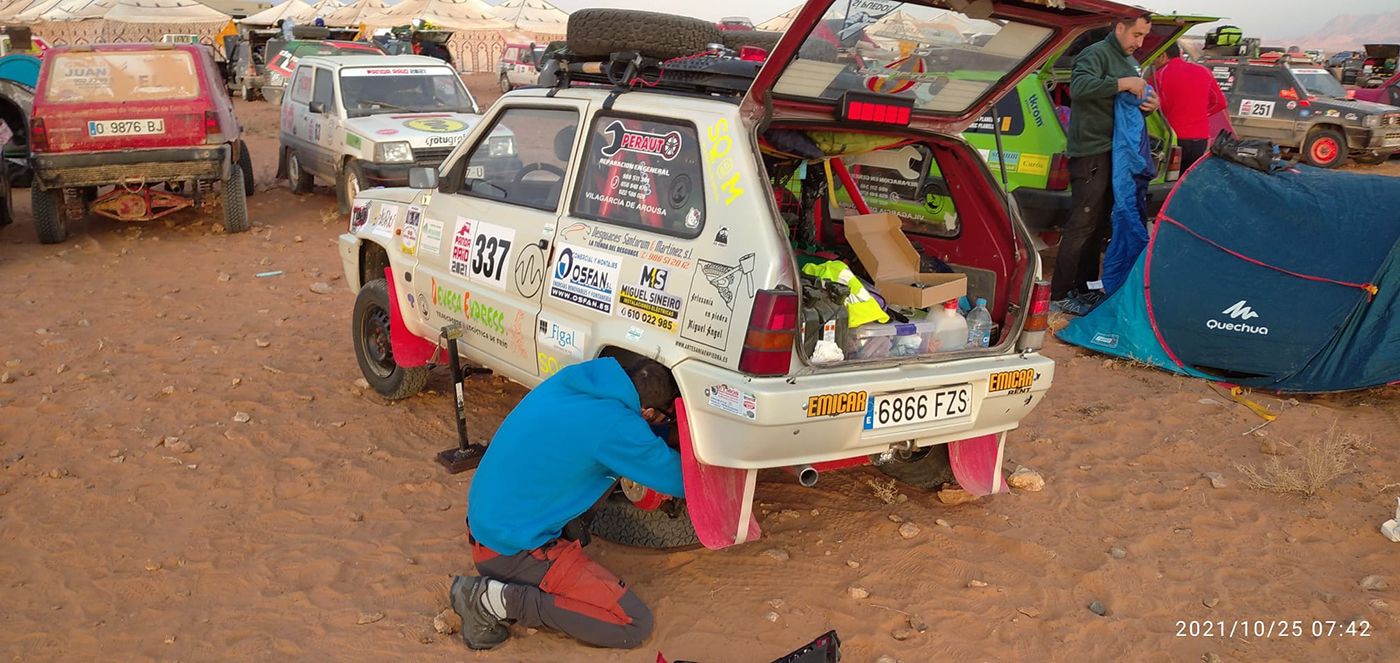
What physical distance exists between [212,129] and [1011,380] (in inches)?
A: 341

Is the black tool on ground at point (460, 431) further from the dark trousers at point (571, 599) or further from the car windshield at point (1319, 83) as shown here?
the car windshield at point (1319, 83)

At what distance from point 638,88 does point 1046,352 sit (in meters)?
3.81

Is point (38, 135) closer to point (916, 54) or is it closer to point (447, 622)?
point (447, 622)

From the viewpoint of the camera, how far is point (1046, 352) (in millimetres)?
6738

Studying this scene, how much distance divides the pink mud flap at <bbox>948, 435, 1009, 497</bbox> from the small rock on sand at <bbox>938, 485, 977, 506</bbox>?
1.07 ft

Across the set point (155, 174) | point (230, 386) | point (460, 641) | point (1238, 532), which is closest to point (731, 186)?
point (460, 641)

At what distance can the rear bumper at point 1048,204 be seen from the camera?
793 cm

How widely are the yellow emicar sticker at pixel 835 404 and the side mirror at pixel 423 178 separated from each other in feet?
8.25

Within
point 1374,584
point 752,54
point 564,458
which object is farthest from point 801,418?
point 1374,584

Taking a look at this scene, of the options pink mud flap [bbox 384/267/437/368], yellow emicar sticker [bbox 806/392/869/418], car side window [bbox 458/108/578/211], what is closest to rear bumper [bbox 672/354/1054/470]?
yellow emicar sticker [bbox 806/392/869/418]

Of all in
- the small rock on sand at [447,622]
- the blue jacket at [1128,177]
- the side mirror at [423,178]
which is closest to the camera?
the small rock on sand at [447,622]

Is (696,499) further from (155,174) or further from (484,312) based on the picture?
(155,174)

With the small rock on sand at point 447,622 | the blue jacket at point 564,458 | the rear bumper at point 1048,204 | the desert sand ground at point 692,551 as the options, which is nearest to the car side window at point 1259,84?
the rear bumper at point 1048,204

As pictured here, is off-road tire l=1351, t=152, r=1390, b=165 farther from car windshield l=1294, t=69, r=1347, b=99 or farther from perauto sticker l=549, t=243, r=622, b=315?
perauto sticker l=549, t=243, r=622, b=315
